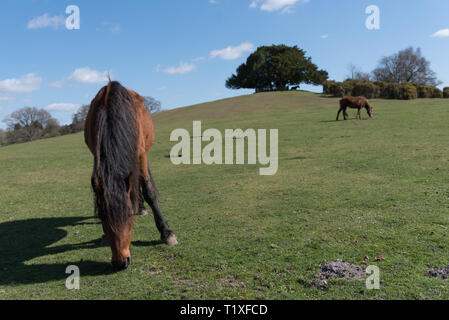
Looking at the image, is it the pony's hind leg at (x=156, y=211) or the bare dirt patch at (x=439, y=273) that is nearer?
the bare dirt patch at (x=439, y=273)

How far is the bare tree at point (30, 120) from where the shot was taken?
1950 inches

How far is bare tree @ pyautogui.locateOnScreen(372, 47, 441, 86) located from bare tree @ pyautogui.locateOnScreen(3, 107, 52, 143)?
6507 cm

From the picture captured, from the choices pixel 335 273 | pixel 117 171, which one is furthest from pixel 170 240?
pixel 335 273

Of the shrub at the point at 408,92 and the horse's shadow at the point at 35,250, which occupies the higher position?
the shrub at the point at 408,92

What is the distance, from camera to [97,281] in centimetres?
370

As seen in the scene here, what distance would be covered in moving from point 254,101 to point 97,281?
45.8m

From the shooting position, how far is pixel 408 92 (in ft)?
128

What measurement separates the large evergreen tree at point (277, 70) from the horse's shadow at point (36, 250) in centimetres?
6762

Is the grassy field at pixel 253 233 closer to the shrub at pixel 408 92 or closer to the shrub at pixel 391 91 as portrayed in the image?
the shrub at pixel 408 92

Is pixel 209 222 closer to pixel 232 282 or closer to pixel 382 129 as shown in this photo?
pixel 232 282

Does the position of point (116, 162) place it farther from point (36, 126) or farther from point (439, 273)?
point (36, 126)


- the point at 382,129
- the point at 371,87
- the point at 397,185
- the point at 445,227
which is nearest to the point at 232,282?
the point at 445,227
